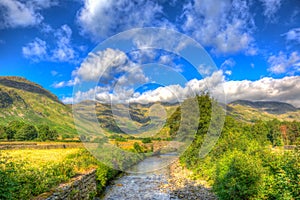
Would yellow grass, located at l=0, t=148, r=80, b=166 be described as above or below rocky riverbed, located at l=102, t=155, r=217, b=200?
above

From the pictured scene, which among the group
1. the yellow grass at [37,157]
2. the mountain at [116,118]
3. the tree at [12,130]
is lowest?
the yellow grass at [37,157]

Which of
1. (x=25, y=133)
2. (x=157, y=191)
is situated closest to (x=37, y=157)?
(x=157, y=191)

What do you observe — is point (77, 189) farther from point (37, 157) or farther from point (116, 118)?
point (116, 118)

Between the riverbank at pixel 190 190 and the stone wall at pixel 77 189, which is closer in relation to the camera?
the stone wall at pixel 77 189

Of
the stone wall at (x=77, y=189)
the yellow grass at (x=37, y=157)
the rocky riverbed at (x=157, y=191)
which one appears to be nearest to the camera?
the stone wall at (x=77, y=189)

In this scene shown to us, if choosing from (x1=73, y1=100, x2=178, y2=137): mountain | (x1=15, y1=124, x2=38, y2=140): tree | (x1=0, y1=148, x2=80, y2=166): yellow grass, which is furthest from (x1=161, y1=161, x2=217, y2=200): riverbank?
(x1=15, y1=124, x2=38, y2=140): tree

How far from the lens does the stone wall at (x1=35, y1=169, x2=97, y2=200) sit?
8.95 metres

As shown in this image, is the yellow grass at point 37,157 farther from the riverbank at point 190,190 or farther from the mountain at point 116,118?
the riverbank at point 190,190

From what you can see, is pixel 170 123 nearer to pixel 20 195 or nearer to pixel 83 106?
pixel 83 106

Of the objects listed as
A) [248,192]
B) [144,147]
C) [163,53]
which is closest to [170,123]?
[163,53]

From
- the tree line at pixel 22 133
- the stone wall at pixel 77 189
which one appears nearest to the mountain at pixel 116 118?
the stone wall at pixel 77 189

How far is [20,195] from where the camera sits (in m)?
7.20

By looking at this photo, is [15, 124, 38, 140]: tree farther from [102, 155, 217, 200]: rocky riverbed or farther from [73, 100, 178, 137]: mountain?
[102, 155, 217, 200]: rocky riverbed

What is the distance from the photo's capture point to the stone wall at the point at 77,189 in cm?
895
